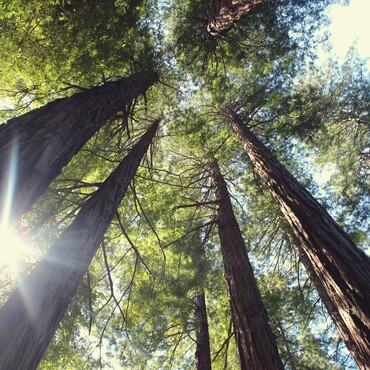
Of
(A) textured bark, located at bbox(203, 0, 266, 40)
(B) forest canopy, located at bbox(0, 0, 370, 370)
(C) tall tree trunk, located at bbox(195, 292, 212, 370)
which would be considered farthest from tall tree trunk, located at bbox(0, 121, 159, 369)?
(C) tall tree trunk, located at bbox(195, 292, 212, 370)

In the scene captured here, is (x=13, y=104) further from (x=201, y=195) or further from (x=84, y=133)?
(x=201, y=195)

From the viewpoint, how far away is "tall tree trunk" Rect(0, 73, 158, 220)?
7.91 ft

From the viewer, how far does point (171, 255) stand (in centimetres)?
682

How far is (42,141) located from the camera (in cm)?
284

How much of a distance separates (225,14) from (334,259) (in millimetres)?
4883

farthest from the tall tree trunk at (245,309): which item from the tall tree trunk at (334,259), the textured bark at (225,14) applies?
the textured bark at (225,14)

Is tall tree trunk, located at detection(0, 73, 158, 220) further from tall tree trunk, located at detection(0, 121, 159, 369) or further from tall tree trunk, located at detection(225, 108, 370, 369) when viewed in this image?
tall tree trunk, located at detection(225, 108, 370, 369)

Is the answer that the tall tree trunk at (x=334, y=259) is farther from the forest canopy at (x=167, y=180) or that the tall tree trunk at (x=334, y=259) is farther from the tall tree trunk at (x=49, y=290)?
the tall tree trunk at (x=49, y=290)

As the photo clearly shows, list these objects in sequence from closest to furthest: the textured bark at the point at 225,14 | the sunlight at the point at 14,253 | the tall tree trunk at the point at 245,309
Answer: the tall tree trunk at the point at 245,309 < the sunlight at the point at 14,253 < the textured bark at the point at 225,14

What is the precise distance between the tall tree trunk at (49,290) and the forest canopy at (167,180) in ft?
0.06

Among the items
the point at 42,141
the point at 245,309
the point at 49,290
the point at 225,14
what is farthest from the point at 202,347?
the point at 225,14

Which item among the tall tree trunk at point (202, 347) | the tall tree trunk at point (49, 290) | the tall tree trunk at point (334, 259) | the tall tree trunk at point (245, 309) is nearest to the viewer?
the tall tree trunk at point (49, 290)

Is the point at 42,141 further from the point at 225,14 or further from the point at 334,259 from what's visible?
the point at 225,14

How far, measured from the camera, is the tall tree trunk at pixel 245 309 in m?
3.43
